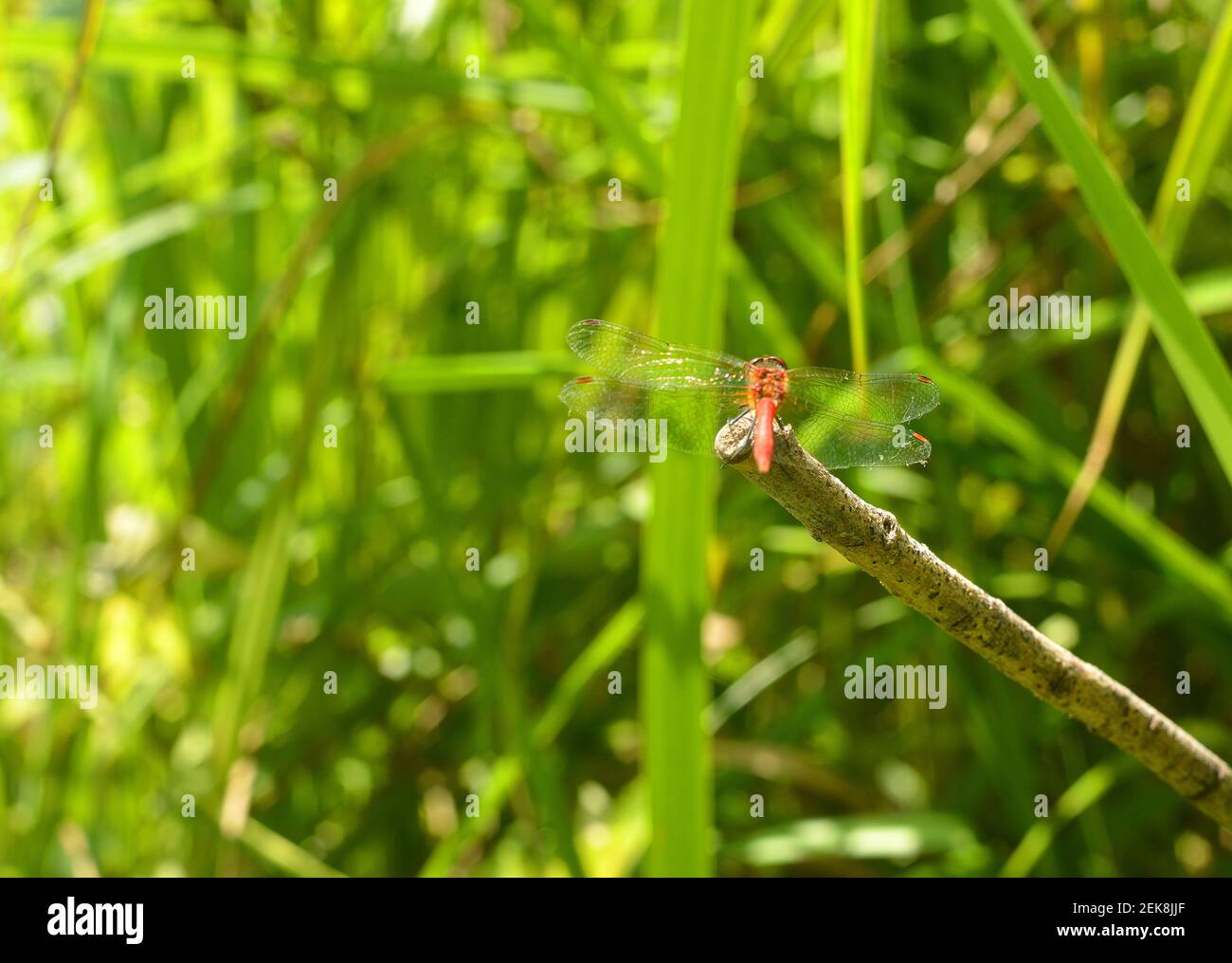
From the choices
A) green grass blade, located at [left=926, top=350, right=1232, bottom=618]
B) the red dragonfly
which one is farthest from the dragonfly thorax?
green grass blade, located at [left=926, top=350, right=1232, bottom=618]

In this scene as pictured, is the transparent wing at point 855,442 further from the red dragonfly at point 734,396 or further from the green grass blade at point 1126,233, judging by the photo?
the green grass blade at point 1126,233

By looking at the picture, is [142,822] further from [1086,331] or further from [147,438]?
[1086,331]

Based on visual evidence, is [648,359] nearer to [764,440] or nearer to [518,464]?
[764,440]

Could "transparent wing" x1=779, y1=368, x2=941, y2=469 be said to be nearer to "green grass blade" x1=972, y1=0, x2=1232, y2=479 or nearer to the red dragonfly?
the red dragonfly

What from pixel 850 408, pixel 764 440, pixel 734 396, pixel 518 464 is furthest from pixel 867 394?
pixel 518 464
